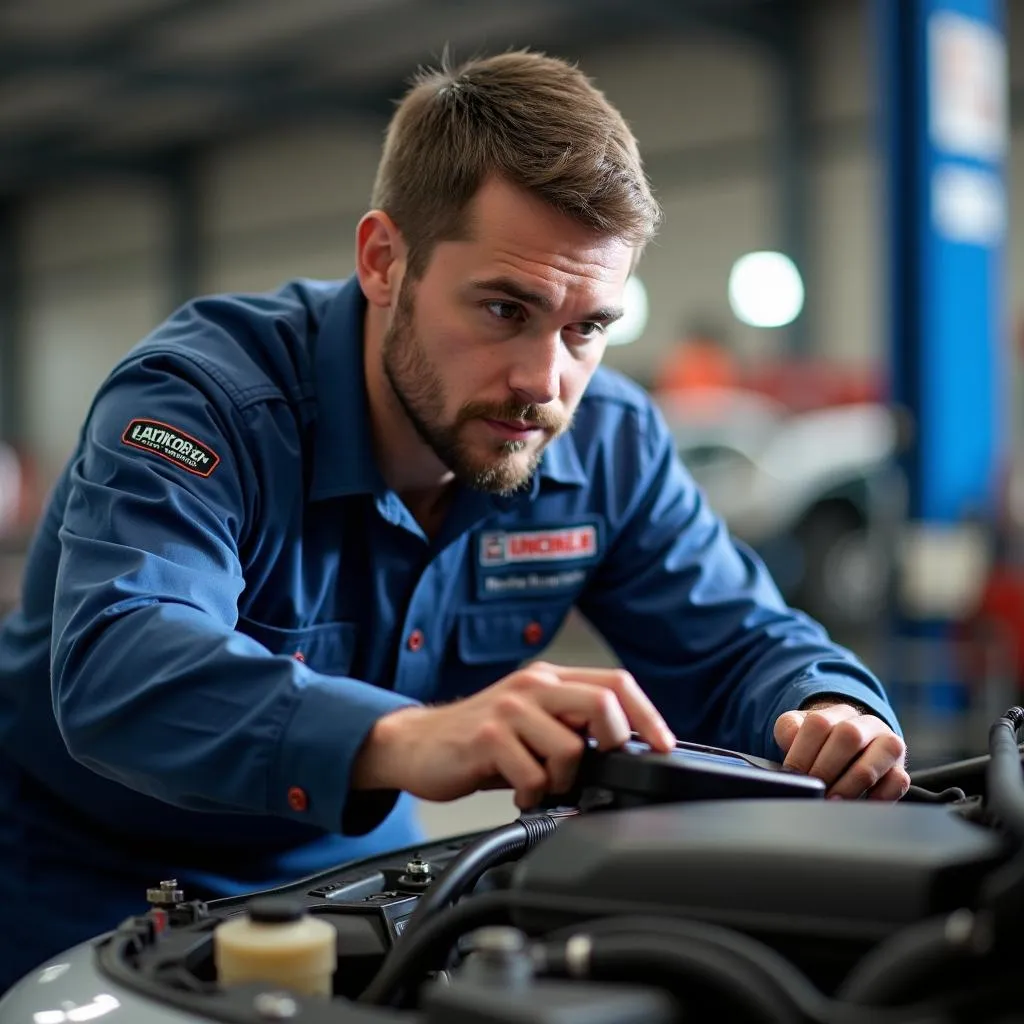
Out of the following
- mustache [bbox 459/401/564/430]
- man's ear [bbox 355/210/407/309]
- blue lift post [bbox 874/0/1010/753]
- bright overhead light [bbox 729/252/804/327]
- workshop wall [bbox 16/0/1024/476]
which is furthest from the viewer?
bright overhead light [bbox 729/252/804/327]

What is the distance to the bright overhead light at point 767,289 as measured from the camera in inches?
388

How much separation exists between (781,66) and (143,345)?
9.30 meters

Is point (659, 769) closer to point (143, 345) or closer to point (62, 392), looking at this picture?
point (143, 345)

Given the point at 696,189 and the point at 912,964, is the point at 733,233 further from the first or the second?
the point at 912,964

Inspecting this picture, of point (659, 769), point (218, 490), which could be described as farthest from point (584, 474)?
point (659, 769)

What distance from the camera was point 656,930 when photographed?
653 millimetres

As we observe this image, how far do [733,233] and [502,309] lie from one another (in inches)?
372

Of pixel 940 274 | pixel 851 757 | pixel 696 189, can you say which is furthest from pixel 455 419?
pixel 696 189

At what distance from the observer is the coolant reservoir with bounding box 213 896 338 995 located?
2.33 feet

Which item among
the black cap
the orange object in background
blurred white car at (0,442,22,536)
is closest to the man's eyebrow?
the black cap

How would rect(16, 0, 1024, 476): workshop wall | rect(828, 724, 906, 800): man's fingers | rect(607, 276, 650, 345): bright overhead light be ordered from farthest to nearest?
1. rect(607, 276, 650, 345): bright overhead light
2. rect(16, 0, 1024, 476): workshop wall
3. rect(828, 724, 906, 800): man's fingers

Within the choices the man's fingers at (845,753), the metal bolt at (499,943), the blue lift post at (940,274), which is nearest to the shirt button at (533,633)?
the man's fingers at (845,753)

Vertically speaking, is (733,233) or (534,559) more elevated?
(733,233)

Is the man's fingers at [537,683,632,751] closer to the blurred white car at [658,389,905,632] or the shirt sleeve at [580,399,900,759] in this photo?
the shirt sleeve at [580,399,900,759]
